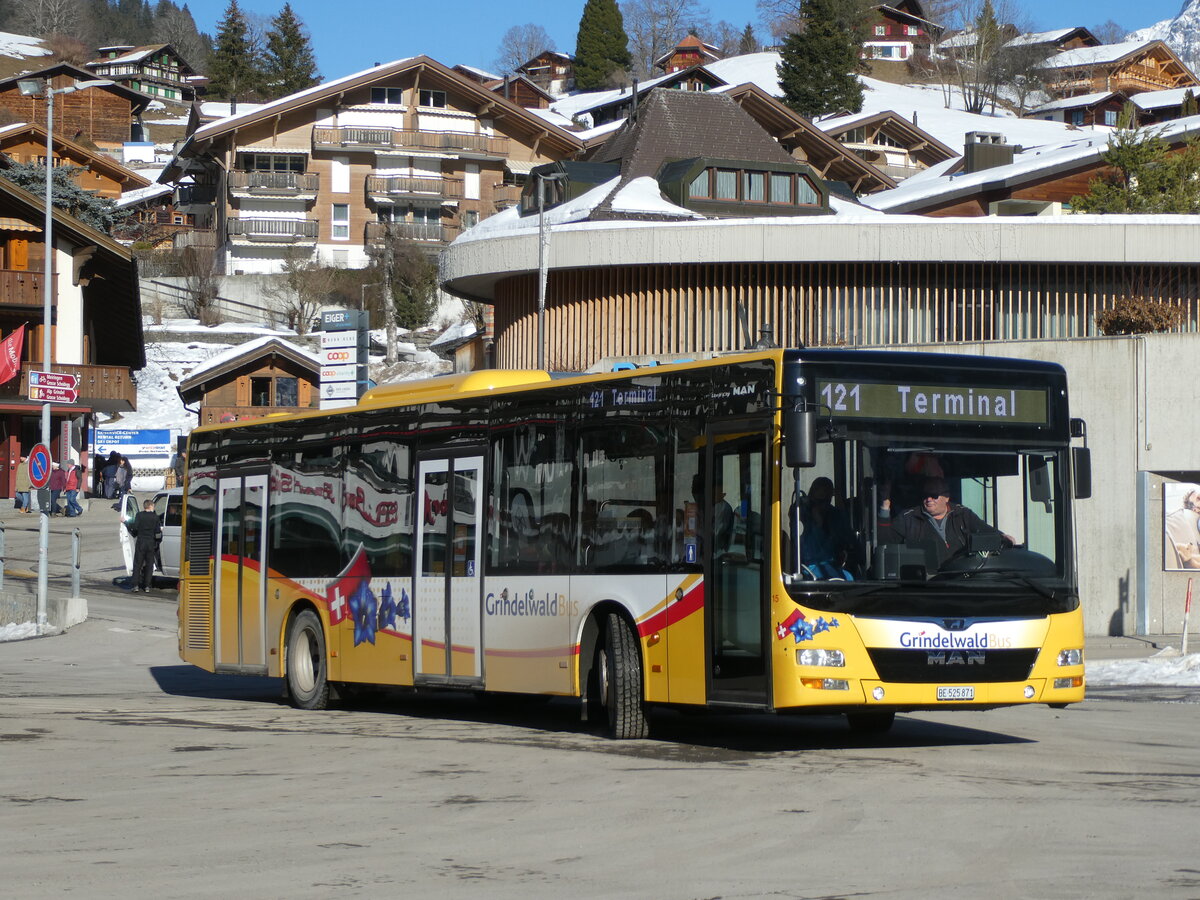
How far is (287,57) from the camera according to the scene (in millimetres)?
142375

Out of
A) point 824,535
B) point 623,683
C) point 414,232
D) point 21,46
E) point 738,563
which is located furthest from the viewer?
point 21,46

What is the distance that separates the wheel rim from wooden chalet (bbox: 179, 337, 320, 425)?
1952 inches

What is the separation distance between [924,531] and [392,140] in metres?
83.4

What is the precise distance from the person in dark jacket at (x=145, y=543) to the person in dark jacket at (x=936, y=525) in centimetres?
2380

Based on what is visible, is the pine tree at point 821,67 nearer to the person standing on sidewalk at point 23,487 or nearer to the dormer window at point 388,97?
the dormer window at point 388,97

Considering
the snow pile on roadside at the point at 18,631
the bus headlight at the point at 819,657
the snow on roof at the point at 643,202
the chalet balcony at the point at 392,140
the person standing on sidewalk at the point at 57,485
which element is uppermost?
the chalet balcony at the point at 392,140

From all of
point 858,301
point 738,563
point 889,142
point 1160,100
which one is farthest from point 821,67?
point 738,563

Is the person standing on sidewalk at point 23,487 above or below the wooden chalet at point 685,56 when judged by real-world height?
below

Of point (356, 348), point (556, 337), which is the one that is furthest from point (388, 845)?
point (556, 337)

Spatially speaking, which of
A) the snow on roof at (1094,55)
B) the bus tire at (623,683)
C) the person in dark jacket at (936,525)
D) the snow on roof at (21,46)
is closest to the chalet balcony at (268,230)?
the bus tire at (623,683)

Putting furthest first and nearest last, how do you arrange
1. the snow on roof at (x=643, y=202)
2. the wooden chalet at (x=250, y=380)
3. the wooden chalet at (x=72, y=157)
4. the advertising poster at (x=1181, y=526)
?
the wooden chalet at (x=72, y=157)
the wooden chalet at (x=250, y=380)
the snow on roof at (x=643, y=202)
the advertising poster at (x=1181, y=526)

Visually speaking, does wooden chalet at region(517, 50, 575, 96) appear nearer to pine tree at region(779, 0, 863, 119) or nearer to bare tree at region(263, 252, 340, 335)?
pine tree at region(779, 0, 863, 119)

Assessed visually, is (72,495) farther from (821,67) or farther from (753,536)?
(821,67)

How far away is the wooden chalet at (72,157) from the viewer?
97.1 meters
